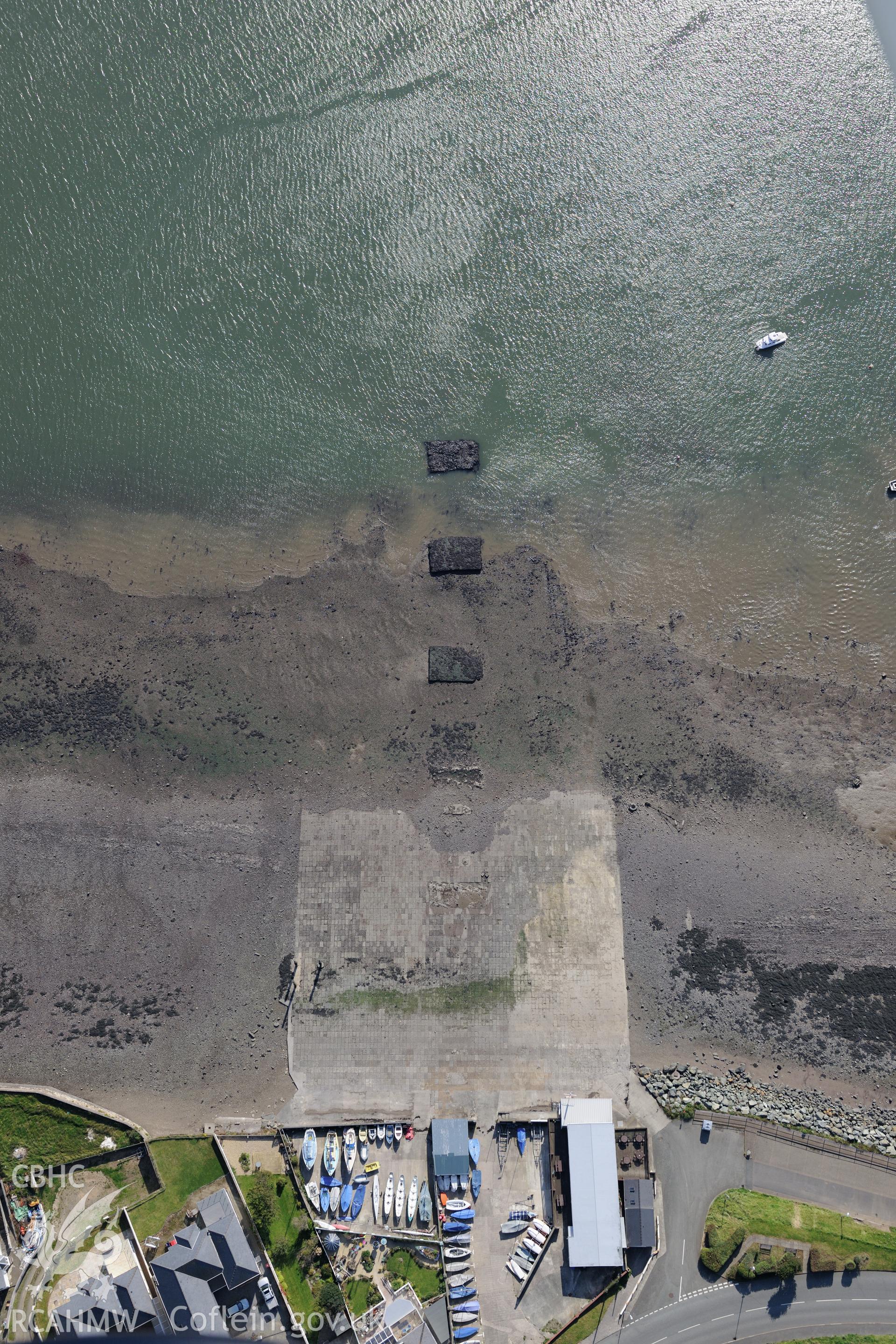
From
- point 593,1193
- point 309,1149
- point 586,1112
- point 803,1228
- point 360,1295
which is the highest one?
point 586,1112

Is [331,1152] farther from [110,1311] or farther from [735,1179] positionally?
[735,1179]

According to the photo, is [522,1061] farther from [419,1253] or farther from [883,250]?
[883,250]

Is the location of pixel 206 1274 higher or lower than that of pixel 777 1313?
higher

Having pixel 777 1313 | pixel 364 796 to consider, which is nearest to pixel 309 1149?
pixel 364 796

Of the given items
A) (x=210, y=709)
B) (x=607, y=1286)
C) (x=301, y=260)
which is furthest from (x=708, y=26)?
(x=607, y=1286)

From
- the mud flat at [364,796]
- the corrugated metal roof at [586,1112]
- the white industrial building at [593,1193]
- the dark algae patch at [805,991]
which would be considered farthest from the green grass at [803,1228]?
the dark algae patch at [805,991]

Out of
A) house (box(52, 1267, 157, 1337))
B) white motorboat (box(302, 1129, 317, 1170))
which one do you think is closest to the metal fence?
white motorboat (box(302, 1129, 317, 1170))
